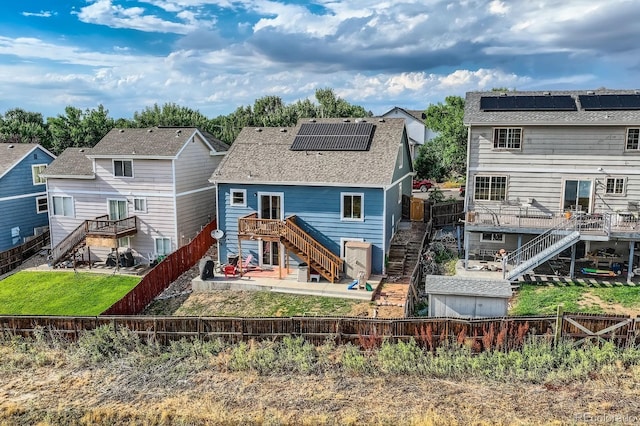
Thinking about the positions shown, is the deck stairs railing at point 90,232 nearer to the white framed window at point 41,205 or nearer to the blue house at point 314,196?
the blue house at point 314,196

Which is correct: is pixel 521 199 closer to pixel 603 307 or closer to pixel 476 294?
pixel 603 307

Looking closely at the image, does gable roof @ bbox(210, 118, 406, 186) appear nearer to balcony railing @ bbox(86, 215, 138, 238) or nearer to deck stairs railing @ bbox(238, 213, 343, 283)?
deck stairs railing @ bbox(238, 213, 343, 283)

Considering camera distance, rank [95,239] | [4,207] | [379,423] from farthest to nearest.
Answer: [4,207] < [95,239] < [379,423]

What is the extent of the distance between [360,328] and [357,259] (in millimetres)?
6538

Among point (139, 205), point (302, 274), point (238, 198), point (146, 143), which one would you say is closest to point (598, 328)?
point (302, 274)

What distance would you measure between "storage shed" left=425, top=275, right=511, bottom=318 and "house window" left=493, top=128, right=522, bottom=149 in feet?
25.4

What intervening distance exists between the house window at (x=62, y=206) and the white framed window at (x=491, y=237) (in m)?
21.6

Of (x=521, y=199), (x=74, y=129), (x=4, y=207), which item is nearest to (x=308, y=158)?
(x=521, y=199)

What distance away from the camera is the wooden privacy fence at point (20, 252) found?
25.5 meters

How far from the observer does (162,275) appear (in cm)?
2086

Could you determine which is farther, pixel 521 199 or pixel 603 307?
pixel 521 199

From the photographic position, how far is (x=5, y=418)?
39.1ft

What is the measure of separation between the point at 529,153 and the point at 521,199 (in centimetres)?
199

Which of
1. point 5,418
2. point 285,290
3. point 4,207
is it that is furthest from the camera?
point 4,207
